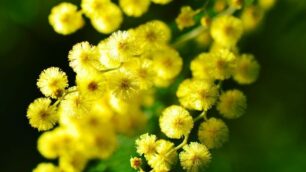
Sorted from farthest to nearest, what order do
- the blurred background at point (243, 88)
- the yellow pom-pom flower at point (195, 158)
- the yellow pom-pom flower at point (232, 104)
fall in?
the blurred background at point (243, 88), the yellow pom-pom flower at point (232, 104), the yellow pom-pom flower at point (195, 158)

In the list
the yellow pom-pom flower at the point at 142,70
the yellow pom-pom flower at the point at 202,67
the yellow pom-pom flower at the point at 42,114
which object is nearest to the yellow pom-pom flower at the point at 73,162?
the yellow pom-pom flower at the point at 42,114

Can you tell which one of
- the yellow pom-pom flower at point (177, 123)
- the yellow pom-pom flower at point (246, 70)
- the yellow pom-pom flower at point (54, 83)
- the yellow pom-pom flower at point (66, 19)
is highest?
the yellow pom-pom flower at point (66, 19)

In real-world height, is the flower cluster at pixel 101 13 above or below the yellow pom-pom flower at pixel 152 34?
above

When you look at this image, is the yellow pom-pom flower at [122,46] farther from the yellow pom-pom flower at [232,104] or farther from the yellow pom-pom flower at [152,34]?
the yellow pom-pom flower at [232,104]

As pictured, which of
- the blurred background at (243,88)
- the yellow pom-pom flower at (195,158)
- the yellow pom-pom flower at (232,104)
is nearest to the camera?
the yellow pom-pom flower at (195,158)

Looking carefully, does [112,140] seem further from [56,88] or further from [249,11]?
[249,11]

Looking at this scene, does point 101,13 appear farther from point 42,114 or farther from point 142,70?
point 42,114

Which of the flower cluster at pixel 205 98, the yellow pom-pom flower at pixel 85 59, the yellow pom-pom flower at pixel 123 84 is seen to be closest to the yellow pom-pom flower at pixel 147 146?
the flower cluster at pixel 205 98

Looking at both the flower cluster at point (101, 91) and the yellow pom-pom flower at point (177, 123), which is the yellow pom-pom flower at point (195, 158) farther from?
the flower cluster at point (101, 91)

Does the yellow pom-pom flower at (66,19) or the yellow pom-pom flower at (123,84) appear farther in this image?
the yellow pom-pom flower at (66,19)
